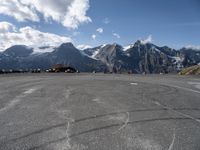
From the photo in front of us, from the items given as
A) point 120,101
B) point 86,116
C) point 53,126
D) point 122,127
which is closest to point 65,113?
point 86,116

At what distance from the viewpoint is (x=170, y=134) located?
290 inches

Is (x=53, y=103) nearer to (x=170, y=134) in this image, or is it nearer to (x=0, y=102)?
(x=0, y=102)

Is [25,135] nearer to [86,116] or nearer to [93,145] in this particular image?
[93,145]

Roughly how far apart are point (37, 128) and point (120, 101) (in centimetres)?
562

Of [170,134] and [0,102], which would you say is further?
[0,102]

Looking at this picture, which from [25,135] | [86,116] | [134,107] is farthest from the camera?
[134,107]

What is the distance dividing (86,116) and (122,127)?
173 cm

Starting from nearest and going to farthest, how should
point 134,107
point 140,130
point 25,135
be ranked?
1. point 25,135
2. point 140,130
3. point 134,107

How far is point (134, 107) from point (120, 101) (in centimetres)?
166

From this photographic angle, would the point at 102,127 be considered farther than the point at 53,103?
No

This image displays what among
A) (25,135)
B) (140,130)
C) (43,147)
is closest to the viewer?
(43,147)

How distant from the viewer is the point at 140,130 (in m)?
7.73

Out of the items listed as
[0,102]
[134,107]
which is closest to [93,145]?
[134,107]

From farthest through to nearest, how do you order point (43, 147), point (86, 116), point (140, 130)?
point (86, 116) < point (140, 130) < point (43, 147)
